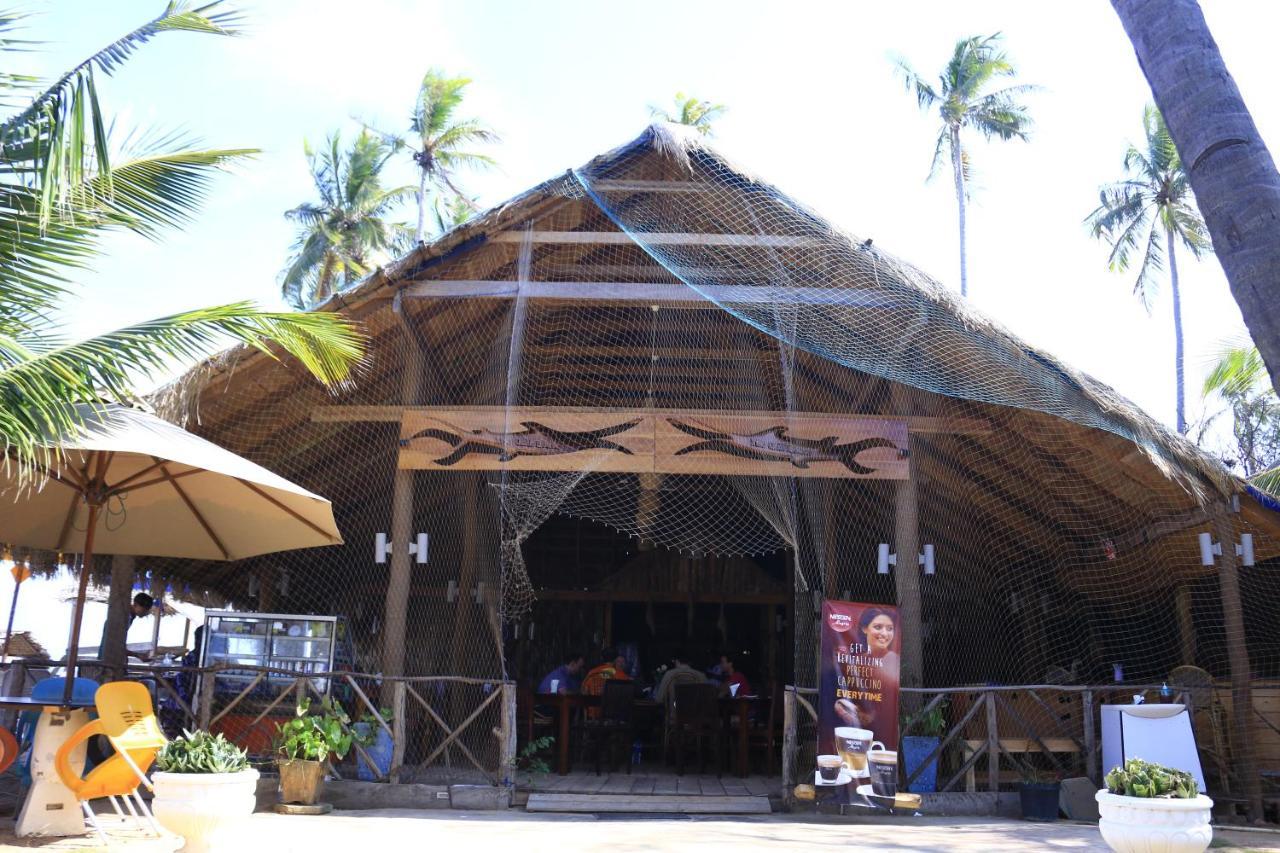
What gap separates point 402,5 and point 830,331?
3.57 metres

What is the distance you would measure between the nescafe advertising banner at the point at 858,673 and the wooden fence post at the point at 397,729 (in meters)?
2.86

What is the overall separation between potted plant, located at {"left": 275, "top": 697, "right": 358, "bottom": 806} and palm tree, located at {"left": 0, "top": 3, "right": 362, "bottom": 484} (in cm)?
240

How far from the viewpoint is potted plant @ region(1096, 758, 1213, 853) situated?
458 centimetres

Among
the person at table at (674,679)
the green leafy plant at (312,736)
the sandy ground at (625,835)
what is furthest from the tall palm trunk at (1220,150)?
the person at table at (674,679)

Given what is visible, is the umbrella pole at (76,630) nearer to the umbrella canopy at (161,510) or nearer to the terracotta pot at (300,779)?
the umbrella canopy at (161,510)

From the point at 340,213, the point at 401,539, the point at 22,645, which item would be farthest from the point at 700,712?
the point at 340,213

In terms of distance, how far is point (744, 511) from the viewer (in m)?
10.4

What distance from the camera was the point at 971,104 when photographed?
24.6 metres

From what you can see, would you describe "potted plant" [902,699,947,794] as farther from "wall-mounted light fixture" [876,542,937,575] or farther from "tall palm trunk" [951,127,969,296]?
"tall palm trunk" [951,127,969,296]

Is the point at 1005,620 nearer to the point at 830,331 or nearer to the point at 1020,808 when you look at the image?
the point at 1020,808

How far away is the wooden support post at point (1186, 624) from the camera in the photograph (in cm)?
1073

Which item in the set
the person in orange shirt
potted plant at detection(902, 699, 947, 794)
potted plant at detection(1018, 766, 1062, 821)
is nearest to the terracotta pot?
the person in orange shirt

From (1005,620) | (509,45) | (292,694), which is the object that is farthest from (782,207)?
(1005,620)

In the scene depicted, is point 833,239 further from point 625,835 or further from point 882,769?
point 625,835
